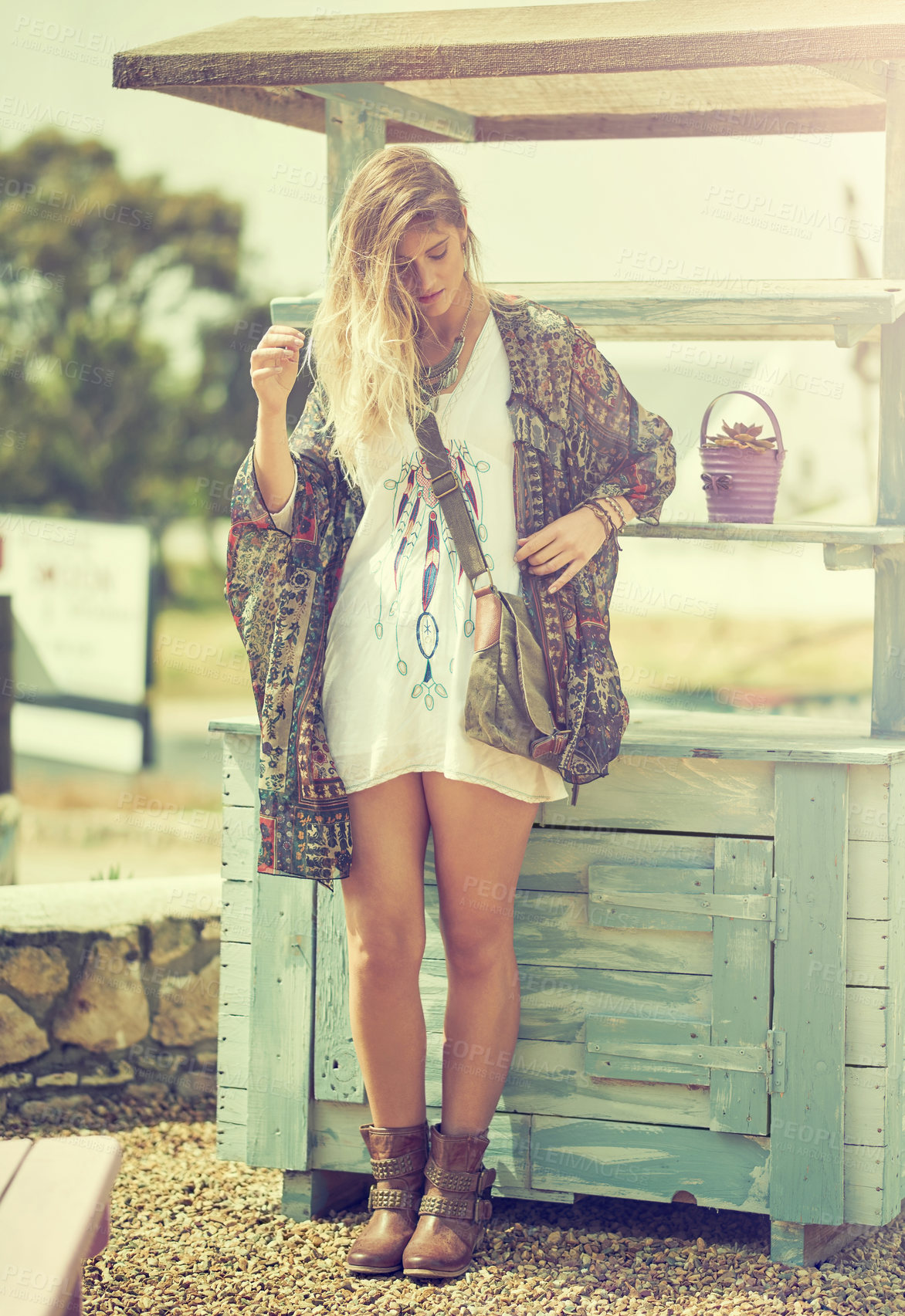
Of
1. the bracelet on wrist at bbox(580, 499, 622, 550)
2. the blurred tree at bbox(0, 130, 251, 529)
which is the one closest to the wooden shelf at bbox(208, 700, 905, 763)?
the bracelet on wrist at bbox(580, 499, 622, 550)

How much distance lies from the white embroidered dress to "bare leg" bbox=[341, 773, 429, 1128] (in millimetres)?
70

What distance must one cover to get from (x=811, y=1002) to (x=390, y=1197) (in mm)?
838

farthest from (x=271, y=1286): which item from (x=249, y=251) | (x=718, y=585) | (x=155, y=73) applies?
(x=249, y=251)

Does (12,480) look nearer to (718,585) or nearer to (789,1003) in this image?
(718,585)

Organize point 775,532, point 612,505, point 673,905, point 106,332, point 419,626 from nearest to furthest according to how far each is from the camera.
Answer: point 419,626 < point 612,505 < point 673,905 < point 775,532 < point 106,332

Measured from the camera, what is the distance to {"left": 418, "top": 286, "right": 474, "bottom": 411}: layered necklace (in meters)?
2.38

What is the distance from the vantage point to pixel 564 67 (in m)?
2.55

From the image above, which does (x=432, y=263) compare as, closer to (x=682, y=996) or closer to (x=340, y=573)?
(x=340, y=573)

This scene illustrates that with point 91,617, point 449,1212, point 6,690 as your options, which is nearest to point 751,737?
point 449,1212

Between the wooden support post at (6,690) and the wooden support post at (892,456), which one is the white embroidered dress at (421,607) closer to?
the wooden support post at (892,456)

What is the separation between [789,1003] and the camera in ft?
8.27

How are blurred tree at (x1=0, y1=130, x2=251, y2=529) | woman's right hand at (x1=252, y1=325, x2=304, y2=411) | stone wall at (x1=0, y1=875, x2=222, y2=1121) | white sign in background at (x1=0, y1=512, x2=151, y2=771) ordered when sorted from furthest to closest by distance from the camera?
blurred tree at (x1=0, y1=130, x2=251, y2=529) → white sign in background at (x1=0, y1=512, x2=151, y2=771) → stone wall at (x1=0, y1=875, x2=222, y2=1121) → woman's right hand at (x1=252, y1=325, x2=304, y2=411)

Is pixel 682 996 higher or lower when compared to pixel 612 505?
lower

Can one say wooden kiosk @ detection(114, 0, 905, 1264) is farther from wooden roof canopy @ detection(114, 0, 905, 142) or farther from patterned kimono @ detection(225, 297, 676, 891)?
patterned kimono @ detection(225, 297, 676, 891)
